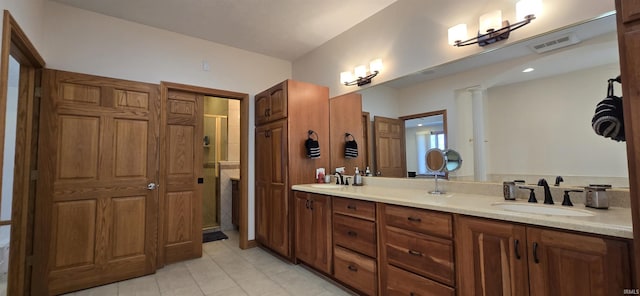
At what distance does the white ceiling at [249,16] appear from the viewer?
2621mm

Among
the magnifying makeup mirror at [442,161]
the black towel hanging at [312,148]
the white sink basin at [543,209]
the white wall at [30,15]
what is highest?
the white wall at [30,15]

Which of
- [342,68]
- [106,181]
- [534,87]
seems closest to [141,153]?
[106,181]

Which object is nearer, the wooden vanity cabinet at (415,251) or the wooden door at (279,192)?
the wooden vanity cabinet at (415,251)

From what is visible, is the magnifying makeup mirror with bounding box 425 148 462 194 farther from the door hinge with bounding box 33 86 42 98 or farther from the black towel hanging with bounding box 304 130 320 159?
the door hinge with bounding box 33 86 42 98

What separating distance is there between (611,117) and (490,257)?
993mm

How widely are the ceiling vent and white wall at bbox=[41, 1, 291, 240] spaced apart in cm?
307

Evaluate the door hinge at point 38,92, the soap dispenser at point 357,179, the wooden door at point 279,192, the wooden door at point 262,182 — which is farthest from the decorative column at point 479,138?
the door hinge at point 38,92

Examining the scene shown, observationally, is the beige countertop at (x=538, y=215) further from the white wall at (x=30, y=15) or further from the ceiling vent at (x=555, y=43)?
the white wall at (x=30, y=15)

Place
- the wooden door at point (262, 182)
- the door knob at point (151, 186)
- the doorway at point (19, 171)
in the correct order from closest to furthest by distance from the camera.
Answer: the doorway at point (19, 171), the door knob at point (151, 186), the wooden door at point (262, 182)

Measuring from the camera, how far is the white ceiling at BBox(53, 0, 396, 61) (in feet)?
8.60

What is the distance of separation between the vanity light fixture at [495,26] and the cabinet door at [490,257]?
4.41 ft

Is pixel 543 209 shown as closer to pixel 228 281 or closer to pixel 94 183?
pixel 228 281

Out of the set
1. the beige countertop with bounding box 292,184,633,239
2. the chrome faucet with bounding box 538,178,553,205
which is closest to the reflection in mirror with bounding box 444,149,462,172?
the beige countertop with bounding box 292,184,633,239

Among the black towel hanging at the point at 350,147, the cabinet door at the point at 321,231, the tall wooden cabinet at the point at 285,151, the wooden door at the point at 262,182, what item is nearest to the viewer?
the cabinet door at the point at 321,231
